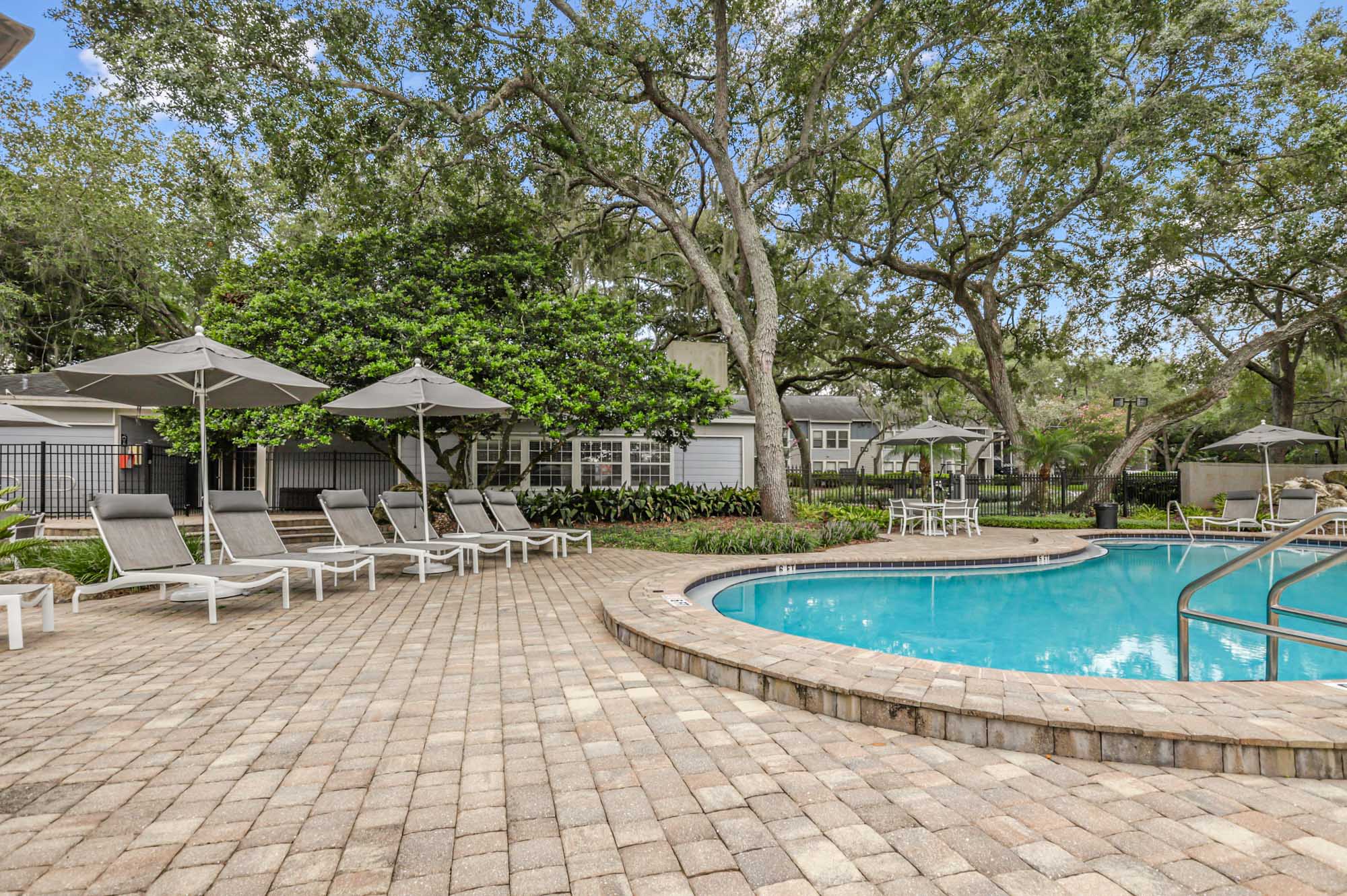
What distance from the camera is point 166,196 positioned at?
1753 cm

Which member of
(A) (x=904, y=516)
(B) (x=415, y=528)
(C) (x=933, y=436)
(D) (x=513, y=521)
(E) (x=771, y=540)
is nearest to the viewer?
(B) (x=415, y=528)

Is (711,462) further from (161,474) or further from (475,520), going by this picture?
(161,474)

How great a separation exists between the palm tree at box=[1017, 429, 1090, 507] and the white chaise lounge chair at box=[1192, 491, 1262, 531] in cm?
269

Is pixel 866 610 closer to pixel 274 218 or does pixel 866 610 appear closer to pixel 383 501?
pixel 383 501

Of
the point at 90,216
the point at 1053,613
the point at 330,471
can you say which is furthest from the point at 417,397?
the point at 90,216

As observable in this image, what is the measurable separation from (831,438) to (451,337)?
2673 cm

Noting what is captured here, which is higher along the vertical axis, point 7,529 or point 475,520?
point 7,529

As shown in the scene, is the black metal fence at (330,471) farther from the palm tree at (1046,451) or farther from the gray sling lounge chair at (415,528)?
the palm tree at (1046,451)

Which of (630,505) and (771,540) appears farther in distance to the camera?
(630,505)

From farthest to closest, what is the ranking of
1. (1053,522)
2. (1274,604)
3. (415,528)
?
1. (1053,522)
2. (415,528)
3. (1274,604)

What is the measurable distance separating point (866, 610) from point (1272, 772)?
433 centimetres

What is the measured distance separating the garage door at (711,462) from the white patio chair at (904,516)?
371 cm

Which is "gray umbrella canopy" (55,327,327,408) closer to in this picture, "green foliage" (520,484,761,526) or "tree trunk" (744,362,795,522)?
"green foliage" (520,484,761,526)

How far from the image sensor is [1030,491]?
17062mm
